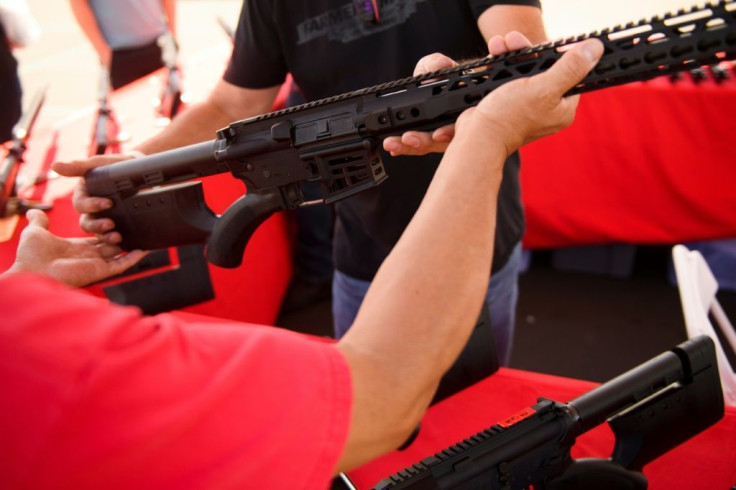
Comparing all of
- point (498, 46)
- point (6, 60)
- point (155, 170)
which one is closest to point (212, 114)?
point (155, 170)

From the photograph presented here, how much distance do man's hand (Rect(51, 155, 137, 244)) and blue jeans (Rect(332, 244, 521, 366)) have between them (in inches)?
19.9

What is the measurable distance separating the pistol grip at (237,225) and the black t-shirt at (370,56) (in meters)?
0.24

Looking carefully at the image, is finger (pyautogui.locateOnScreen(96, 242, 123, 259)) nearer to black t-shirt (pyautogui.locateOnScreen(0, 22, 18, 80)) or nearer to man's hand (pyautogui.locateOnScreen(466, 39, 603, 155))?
man's hand (pyautogui.locateOnScreen(466, 39, 603, 155))

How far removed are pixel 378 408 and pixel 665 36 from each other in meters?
0.53

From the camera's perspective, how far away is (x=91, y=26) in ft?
8.11

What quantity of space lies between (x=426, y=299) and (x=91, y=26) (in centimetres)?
257

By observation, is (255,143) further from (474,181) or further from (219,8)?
(219,8)

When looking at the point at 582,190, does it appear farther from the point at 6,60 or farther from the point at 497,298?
the point at 6,60

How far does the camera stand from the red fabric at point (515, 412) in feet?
2.68

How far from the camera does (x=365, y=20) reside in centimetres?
100

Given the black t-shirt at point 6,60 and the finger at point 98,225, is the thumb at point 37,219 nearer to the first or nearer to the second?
the finger at point 98,225

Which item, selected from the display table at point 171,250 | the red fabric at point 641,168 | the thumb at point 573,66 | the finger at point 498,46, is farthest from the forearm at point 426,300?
the red fabric at point 641,168

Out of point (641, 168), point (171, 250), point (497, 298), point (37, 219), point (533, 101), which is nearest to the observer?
point (533, 101)

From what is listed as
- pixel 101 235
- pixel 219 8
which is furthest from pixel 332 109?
pixel 219 8
